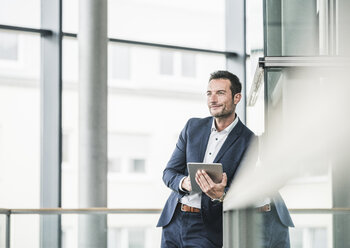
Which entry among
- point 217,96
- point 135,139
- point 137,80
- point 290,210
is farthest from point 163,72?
point 290,210

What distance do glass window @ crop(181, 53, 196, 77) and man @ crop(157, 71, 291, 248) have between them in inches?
808

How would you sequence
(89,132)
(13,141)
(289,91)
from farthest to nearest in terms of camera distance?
(13,141) → (89,132) → (289,91)

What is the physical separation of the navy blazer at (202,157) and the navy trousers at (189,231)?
0.03m

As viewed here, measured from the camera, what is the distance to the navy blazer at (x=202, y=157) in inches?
137

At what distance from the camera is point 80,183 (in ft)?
23.9

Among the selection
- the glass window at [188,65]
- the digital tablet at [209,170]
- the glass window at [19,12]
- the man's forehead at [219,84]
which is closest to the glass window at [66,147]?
the glass window at [188,65]

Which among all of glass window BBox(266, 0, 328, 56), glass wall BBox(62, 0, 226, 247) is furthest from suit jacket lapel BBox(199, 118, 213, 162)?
glass wall BBox(62, 0, 226, 247)

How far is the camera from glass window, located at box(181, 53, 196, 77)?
950 inches

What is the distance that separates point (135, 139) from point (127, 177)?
1323mm

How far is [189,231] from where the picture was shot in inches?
138

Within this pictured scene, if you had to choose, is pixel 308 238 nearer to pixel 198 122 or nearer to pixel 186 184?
pixel 186 184

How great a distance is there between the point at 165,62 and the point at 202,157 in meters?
20.5

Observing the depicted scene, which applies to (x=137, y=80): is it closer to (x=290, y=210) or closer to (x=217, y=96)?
(x=217, y=96)

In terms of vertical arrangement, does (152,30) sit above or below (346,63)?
above
